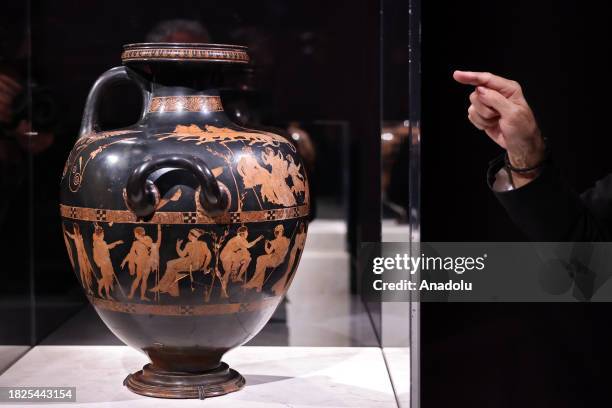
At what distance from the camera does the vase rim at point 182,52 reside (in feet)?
7.61

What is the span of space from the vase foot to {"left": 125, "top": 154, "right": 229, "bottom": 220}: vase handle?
44cm

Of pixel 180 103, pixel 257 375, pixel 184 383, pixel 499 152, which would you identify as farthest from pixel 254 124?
pixel 499 152

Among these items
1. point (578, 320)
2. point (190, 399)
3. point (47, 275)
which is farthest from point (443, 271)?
point (47, 275)

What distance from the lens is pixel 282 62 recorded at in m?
2.99

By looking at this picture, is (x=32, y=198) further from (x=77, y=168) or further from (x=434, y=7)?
(x=434, y=7)

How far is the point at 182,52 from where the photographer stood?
232 cm

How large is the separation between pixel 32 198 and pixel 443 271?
142 centimetres

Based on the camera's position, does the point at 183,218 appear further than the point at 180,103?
No

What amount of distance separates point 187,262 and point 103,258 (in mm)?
187

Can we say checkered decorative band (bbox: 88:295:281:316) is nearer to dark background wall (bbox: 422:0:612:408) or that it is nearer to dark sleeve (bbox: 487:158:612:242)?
dark background wall (bbox: 422:0:612:408)

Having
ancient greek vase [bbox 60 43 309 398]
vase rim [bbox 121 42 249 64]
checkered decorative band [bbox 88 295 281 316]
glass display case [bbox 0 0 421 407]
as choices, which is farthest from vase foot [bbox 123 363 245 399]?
vase rim [bbox 121 42 249 64]

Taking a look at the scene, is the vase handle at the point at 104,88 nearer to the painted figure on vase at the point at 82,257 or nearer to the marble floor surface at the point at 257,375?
the painted figure on vase at the point at 82,257

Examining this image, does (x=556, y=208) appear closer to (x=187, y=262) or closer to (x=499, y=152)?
(x=499, y=152)

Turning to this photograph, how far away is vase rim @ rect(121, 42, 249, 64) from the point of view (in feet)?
7.61
